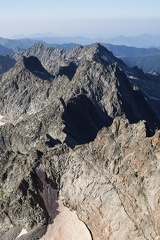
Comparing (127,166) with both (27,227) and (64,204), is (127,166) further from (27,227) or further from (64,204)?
(27,227)

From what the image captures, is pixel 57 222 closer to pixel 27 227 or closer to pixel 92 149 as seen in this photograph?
pixel 27 227

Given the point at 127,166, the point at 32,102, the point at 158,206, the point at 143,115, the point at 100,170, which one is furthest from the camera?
the point at 32,102

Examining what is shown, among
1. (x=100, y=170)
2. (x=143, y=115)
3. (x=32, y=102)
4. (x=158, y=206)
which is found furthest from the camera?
(x=32, y=102)

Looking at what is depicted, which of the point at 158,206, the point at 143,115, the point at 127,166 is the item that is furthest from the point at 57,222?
the point at 143,115

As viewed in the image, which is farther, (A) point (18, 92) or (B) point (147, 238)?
(A) point (18, 92)

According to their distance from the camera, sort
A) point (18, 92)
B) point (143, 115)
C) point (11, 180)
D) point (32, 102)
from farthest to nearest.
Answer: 1. point (18, 92)
2. point (32, 102)
3. point (143, 115)
4. point (11, 180)

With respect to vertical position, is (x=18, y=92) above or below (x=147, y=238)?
below

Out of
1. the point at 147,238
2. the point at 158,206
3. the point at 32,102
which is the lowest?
the point at 32,102

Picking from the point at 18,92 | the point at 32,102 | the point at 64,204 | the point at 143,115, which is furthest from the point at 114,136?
the point at 18,92

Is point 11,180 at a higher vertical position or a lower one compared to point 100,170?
lower
